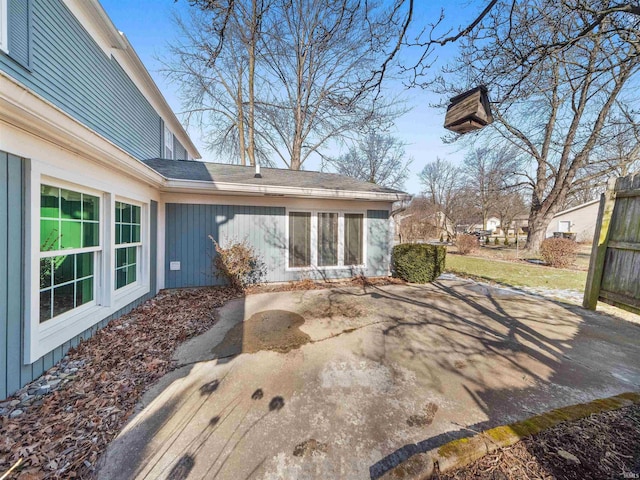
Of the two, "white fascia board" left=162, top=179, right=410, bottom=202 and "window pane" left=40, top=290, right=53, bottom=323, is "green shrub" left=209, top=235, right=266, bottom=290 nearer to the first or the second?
"white fascia board" left=162, top=179, right=410, bottom=202

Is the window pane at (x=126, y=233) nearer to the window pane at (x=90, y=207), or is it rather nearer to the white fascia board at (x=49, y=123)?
the window pane at (x=90, y=207)

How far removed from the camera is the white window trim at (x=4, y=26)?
3.26 m

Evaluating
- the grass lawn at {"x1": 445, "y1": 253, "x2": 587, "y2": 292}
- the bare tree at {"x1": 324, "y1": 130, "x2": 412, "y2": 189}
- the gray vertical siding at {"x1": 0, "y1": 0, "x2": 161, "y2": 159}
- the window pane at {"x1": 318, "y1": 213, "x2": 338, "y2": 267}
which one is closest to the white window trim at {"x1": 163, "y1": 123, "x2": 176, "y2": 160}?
the gray vertical siding at {"x1": 0, "y1": 0, "x2": 161, "y2": 159}

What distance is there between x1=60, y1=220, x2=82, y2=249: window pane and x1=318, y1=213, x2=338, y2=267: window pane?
5008 millimetres

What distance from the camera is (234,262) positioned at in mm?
5953

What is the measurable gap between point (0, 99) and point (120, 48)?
5.92m

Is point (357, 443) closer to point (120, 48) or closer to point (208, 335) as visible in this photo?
point (208, 335)

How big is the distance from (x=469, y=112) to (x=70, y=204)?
4.81 metres

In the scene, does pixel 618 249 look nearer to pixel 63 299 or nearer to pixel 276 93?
pixel 63 299

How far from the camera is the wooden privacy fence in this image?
2.14m

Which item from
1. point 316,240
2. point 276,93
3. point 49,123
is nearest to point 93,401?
point 49,123

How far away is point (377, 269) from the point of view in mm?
7875

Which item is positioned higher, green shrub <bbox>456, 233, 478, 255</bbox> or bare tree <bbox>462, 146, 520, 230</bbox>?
bare tree <bbox>462, 146, 520, 230</bbox>

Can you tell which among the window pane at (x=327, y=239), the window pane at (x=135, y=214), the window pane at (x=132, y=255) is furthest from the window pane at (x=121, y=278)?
the window pane at (x=327, y=239)
